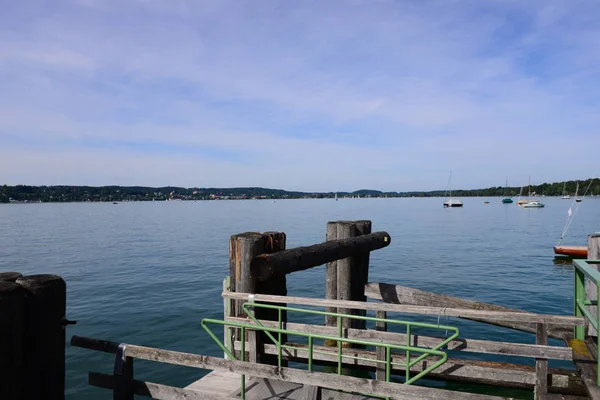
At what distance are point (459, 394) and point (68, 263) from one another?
3215 centimetres

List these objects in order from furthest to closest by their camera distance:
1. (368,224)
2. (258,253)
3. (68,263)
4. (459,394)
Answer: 1. (68,263)
2. (368,224)
3. (258,253)
4. (459,394)

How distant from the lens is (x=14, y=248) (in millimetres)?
39531

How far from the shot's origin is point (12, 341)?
14.3 feet

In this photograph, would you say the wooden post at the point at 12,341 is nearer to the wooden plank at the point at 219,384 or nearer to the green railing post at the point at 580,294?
the wooden plank at the point at 219,384

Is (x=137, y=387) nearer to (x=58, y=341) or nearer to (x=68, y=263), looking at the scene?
(x=58, y=341)

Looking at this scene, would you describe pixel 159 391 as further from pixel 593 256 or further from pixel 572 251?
pixel 572 251

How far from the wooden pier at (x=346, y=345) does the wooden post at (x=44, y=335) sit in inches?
9.0

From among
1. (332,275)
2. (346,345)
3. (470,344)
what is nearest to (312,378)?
(470,344)

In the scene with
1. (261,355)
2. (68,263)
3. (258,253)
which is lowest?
(68,263)

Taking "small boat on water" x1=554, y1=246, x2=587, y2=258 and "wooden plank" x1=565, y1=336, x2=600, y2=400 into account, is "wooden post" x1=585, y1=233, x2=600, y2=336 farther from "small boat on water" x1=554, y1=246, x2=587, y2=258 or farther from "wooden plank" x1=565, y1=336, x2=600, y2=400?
"small boat on water" x1=554, y1=246, x2=587, y2=258

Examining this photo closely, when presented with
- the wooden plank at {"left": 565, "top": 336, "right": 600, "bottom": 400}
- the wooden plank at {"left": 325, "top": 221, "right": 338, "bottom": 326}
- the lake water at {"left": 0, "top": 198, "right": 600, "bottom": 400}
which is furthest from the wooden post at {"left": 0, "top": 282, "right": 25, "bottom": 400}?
the lake water at {"left": 0, "top": 198, "right": 600, "bottom": 400}

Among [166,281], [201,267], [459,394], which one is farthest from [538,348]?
[201,267]

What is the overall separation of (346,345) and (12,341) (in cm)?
660

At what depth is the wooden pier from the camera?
15.2ft
